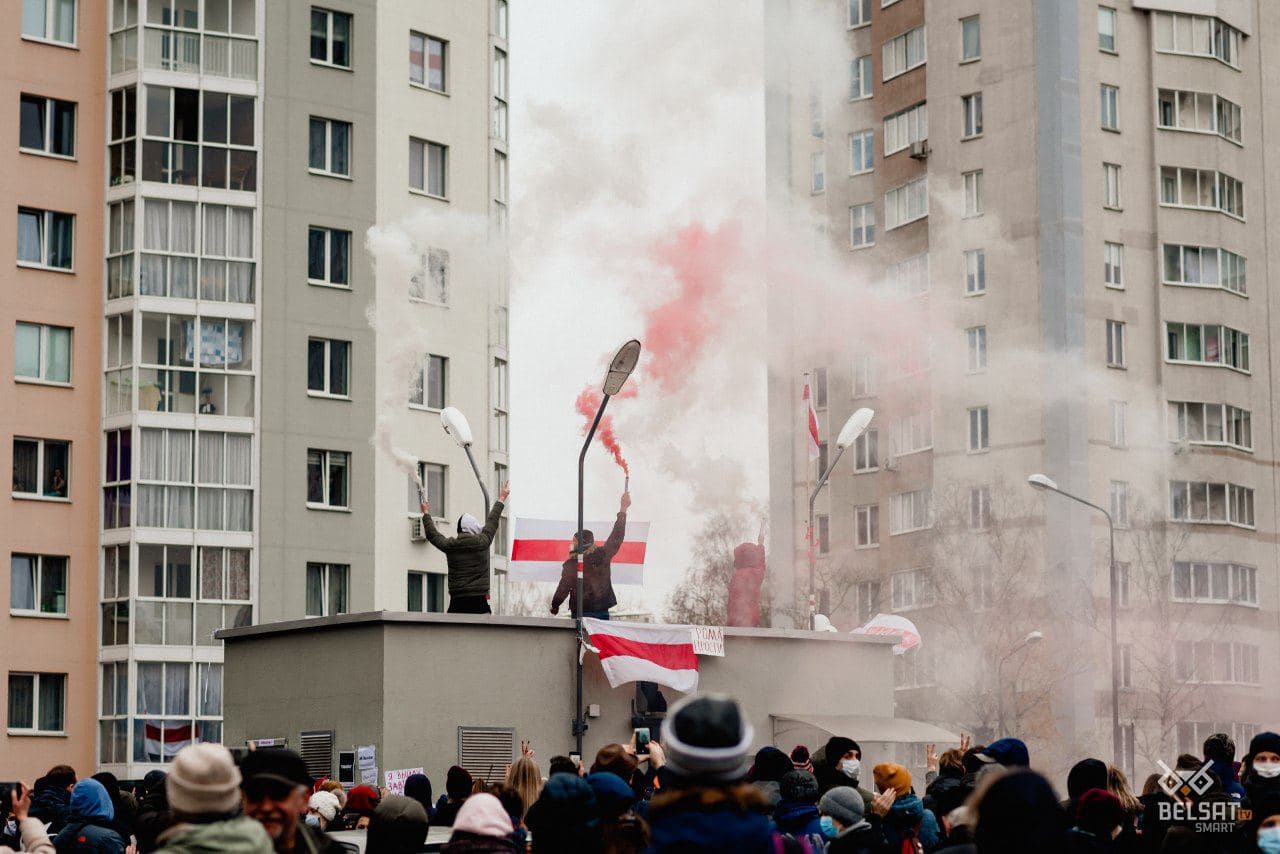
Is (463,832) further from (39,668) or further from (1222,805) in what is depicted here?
(39,668)

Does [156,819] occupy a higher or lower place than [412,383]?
lower

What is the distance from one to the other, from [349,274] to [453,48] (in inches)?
288

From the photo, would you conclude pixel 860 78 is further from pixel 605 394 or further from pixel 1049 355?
pixel 605 394

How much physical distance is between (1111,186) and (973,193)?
4.48 m

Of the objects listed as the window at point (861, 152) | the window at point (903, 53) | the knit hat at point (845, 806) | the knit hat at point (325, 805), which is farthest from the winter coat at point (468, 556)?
the window at point (861, 152)

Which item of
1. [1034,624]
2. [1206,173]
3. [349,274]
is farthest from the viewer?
[1206,173]

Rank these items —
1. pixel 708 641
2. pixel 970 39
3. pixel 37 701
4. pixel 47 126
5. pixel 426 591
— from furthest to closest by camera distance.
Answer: pixel 970 39 < pixel 426 591 < pixel 47 126 < pixel 37 701 < pixel 708 641

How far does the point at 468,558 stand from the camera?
974 inches

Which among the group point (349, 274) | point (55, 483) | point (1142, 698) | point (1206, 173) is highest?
point (1206, 173)

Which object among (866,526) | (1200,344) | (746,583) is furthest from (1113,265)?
(746,583)

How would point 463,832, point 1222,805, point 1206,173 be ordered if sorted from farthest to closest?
point 1206,173
point 1222,805
point 463,832

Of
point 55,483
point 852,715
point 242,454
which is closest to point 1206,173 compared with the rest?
point 242,454

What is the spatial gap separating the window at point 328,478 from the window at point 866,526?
24267mm

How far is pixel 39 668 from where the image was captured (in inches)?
1859
